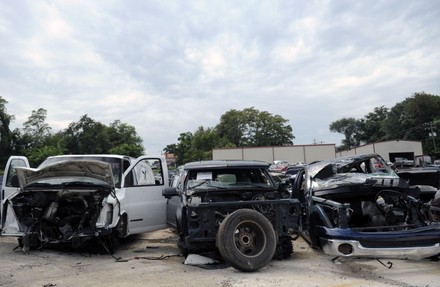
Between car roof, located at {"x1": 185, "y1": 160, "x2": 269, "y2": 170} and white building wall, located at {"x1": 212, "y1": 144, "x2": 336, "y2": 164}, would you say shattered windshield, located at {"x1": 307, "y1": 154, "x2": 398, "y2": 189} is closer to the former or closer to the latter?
car roof, located at {"x1": 185, "y1": 160, "x2": 269, "y2": 170}

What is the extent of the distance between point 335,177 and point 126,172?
3.85m

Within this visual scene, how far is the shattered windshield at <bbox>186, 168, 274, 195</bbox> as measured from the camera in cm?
693

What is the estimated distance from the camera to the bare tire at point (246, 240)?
561 centimetres

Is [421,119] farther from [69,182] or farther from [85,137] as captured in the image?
[69,182]

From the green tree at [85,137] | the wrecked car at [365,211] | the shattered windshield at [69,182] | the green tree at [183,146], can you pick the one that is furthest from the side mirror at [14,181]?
the green tree at [85,137]

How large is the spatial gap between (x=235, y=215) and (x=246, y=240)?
45 cm

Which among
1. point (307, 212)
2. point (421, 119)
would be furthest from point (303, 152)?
point (307, 212)

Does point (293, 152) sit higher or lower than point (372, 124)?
lower

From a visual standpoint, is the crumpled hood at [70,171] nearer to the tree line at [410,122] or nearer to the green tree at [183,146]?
the green tree at [183,146]

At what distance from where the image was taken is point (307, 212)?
23.3ft

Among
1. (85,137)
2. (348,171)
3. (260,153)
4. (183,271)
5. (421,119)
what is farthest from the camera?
(421,119)

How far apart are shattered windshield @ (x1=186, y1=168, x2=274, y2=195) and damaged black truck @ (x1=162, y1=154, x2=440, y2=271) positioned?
0.06ft

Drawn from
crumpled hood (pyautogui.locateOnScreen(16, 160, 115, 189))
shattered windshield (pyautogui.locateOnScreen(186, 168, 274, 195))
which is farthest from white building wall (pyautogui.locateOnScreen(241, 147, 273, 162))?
crumpled hood (pyautogui.locateOnScreen(16, 160, 115, 189))

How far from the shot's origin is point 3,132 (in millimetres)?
64250
